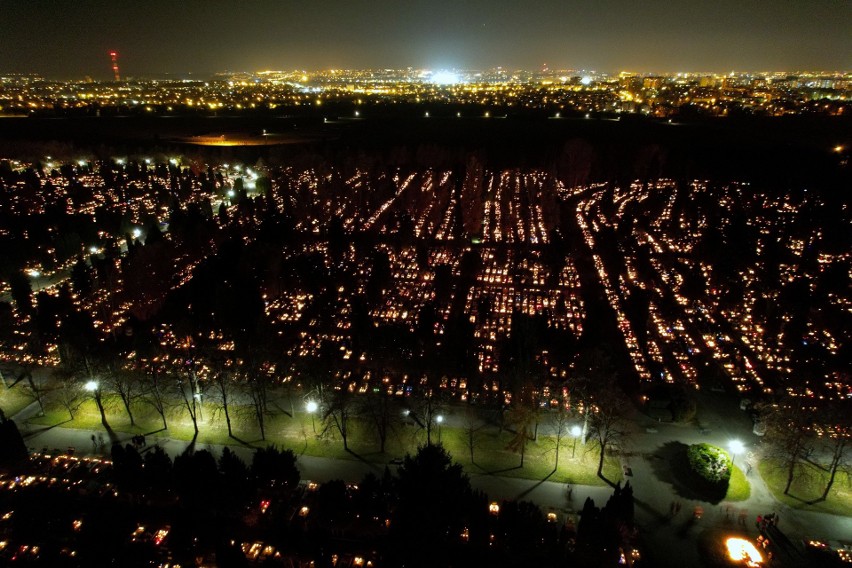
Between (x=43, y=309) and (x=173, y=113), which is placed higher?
(x=173, y=113)

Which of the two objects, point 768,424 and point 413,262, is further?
point 413,262

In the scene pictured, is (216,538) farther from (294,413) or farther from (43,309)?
(43,309)

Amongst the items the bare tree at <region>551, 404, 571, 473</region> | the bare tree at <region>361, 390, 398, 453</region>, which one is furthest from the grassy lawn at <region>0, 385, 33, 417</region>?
the bare tree at <region>551, 404, 571, 473</region>

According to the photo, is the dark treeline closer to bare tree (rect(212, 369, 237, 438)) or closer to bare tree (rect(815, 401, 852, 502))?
bare tree (rect(815, 401, 852, 502))

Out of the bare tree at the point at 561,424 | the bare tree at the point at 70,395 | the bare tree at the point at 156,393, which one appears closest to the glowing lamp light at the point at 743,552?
the bare tree at the point at 561,424

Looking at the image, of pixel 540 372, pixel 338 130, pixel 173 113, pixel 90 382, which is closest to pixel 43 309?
pixel 90 382

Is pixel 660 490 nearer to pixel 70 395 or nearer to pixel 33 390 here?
pixel 70 395

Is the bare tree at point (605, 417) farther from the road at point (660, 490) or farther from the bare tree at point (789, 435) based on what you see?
the bare tree at point (789, 435)

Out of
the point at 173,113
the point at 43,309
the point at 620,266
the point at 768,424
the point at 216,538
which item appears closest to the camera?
the point at 216,538
